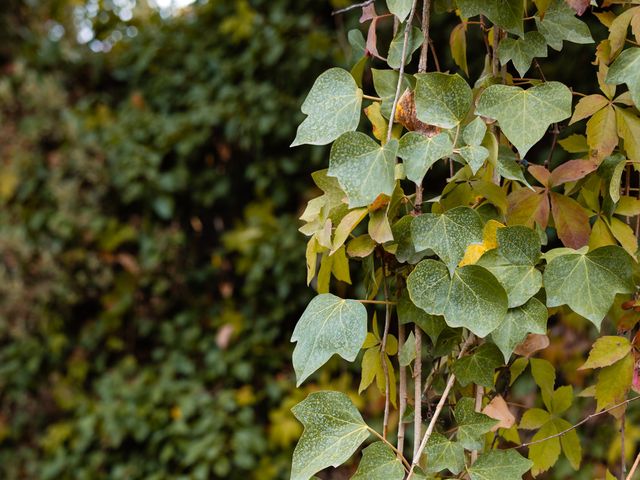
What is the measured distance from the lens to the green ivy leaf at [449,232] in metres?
0.66

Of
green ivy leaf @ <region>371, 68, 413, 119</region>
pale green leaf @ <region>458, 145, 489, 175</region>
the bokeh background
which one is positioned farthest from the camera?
the bokeh background

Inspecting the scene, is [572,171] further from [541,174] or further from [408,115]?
[408,115]

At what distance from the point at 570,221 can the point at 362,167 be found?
0.87ft

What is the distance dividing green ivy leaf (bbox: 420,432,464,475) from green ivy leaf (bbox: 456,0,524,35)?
0.42 meters

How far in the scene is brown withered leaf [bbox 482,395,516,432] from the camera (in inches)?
28.5

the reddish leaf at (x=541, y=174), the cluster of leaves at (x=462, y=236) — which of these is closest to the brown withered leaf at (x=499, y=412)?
the cluster of leaves at (x=462, y=236)

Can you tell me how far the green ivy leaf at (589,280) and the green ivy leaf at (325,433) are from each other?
218mm

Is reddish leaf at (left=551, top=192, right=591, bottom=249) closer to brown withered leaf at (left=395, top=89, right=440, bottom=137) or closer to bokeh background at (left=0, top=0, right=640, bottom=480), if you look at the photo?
brown withered leaf at (left=395, top=89, right=440, bottom=137)

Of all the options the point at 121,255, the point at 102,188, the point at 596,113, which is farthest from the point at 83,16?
the point at 596,113

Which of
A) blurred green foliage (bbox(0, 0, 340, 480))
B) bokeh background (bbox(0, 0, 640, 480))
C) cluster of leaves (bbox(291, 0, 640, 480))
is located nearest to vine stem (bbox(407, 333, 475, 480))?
cluster of leaves (bbox(291, 0, 640, 480))

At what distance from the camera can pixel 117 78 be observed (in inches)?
131

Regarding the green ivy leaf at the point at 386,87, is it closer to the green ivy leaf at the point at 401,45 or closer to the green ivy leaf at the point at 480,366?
the green ivy leaf at the point at 401,45

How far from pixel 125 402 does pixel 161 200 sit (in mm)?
826

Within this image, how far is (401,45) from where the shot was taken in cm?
75
